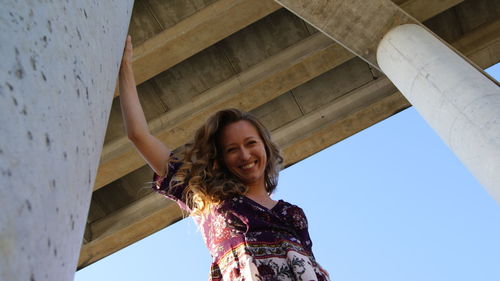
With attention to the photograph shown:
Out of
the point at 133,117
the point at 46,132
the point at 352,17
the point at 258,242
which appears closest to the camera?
the point at 46,132

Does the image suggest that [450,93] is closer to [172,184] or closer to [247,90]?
[172,184]

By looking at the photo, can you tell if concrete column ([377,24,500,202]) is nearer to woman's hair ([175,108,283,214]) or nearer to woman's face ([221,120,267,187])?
woman's hair ([175,108,283,214])

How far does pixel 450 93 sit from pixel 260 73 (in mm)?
4420

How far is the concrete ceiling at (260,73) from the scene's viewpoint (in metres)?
8.52

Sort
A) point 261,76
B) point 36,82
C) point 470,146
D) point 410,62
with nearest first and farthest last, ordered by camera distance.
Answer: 1. point 36,82
2. point 470,146
3. point 410,62
4. point 261,76

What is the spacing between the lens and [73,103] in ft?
3.65

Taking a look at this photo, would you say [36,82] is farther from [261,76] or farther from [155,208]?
[155,208]

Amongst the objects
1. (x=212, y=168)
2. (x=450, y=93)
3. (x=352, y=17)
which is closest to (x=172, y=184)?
(x=212, y=168)

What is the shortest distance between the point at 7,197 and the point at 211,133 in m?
1.83

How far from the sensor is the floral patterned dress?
79.7 inches

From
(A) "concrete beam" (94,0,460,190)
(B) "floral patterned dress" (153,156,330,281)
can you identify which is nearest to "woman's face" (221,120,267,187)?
(B) "floral patterned dress" (153,156,330,281)

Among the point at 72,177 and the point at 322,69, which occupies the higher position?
the point at 322,69

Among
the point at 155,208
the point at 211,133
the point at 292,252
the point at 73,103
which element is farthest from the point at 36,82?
the point at 155,208

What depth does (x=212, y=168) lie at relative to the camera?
2516 mm
